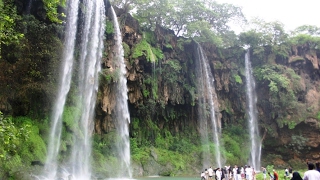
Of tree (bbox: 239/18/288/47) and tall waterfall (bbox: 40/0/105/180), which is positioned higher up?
tree (bbox: 239/18/288/47)

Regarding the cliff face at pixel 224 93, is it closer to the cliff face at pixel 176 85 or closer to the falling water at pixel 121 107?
the cliff face at pixel 176 85

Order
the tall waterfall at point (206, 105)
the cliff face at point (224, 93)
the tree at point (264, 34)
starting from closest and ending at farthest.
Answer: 1. the cliff face at point (224, 93)
2. the tall waterfall at point (206, 105)
3. the tree at point (264, 34)

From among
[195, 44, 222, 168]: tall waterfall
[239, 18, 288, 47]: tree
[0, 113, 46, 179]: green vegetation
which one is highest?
[239, 18, 288, 47]: tree

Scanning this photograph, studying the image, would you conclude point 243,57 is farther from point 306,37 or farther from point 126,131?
point 126,131

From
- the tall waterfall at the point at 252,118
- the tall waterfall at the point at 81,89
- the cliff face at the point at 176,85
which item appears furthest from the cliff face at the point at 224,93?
the tall waterfall at the point at 81,89

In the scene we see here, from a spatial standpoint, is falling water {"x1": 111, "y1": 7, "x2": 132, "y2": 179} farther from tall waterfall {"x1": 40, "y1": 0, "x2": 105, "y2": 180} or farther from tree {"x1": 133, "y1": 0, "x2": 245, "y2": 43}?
tree {"x1": 133, "y1": 0, "x2": 245, "y2": 43}

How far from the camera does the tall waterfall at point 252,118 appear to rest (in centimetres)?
2860

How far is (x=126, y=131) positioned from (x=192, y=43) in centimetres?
1187

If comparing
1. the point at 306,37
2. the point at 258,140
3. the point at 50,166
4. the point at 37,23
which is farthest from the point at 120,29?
the point at 306,37

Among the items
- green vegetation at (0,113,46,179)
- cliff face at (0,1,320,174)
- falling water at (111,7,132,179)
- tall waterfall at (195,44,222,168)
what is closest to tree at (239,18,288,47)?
cliff face at (0,1,320,174)

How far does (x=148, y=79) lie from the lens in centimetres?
2462

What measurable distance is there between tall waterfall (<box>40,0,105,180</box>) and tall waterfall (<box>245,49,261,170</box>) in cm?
1648

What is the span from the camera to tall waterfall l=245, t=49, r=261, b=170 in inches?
1126

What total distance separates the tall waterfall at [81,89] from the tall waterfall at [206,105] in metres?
10.9
